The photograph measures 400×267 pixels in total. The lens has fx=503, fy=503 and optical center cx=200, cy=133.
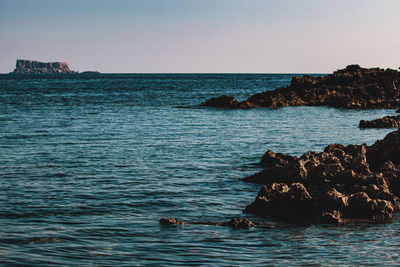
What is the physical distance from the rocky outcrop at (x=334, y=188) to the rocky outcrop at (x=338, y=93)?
3670cm

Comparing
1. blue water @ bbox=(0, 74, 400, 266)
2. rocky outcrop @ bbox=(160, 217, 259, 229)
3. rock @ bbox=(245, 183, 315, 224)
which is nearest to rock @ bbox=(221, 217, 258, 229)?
rocky outcrop @ bbox=(160, 217, 259, 229)

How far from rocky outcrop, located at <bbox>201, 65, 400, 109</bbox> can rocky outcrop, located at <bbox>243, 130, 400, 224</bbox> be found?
36697mm

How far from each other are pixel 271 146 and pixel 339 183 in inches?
425

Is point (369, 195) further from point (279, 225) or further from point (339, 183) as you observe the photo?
point (279, 225)

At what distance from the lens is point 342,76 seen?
66.6 m

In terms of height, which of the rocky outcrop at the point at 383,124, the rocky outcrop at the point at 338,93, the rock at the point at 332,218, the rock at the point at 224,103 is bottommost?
the rock at the point at 332,218

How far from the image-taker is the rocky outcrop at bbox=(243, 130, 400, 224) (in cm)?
1277

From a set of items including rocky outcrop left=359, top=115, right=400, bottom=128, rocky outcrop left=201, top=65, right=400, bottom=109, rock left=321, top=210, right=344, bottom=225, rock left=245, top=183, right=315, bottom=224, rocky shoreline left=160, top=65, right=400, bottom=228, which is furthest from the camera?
rocky outcrop left=201, top=65, right=400, bottom=109

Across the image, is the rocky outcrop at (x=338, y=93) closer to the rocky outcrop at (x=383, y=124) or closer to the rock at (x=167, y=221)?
the rocky outcrop at (x=383, y=124)

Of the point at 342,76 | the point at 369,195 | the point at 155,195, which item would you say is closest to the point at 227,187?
the point at 155,195

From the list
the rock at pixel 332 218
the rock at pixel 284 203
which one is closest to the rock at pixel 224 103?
the rock at pixel 284 203

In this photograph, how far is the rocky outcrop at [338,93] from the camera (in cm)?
5412

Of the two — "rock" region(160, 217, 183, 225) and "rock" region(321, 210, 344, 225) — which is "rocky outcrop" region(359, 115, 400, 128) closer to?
"rock" region(321, 210, 344, 225)

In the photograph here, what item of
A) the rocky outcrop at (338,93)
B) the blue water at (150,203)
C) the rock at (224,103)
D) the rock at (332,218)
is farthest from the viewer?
the rock at (224,103)
